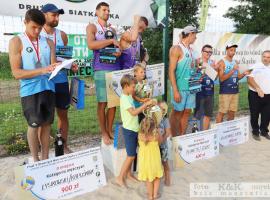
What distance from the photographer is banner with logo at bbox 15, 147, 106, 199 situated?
316 centimetres

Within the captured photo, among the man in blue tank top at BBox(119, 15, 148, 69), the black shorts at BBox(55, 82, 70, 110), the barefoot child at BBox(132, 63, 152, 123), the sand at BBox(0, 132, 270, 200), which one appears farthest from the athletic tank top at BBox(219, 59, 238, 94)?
the black shorts at BBox(55, 82, 70, 110)

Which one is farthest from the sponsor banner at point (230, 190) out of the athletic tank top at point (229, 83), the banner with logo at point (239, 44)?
the banner with logo at point (239, 44)

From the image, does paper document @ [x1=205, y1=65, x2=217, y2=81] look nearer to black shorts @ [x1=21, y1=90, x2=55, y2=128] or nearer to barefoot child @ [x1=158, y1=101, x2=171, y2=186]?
barefoot child @ [x1=158, y1=101, x2=171, y2=186]

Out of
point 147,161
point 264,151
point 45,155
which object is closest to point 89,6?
point 45,155

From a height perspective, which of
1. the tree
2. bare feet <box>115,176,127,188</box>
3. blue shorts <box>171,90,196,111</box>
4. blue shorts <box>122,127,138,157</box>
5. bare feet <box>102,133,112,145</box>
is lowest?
bare feet <box>115,176,127,188</box>

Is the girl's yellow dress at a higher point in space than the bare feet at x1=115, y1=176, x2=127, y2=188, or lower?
higher

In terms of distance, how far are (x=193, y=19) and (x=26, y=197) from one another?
12025 millimetres

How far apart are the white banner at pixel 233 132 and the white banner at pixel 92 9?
208 centimetres

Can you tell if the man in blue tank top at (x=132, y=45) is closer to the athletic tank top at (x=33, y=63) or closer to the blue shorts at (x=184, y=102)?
the blue shorts at (x=184, y=102)

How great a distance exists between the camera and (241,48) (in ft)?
25.7

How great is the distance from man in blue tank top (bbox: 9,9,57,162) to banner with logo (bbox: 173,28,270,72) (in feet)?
13.2

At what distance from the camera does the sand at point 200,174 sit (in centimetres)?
346

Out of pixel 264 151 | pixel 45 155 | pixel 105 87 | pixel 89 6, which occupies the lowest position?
pixel 264 151

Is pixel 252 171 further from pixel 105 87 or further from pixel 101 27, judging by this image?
pixel 101 27
